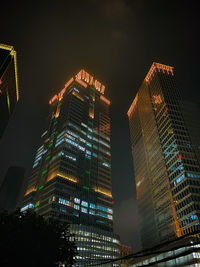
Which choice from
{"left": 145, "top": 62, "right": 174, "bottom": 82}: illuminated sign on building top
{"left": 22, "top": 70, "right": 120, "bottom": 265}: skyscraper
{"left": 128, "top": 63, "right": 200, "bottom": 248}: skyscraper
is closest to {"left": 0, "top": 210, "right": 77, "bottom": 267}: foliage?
{"left": 128, "top": 63, "right": 200, "bottom": 248}: skyscraper

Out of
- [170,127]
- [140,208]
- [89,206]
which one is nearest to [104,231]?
[89,206]

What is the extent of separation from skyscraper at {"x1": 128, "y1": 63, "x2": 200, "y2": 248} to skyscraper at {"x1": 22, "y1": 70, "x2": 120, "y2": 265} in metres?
24.5

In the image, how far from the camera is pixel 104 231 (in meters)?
114

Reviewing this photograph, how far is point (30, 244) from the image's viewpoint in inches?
1037

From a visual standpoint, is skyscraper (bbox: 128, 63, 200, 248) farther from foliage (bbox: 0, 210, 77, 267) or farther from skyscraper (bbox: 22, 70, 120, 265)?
foliage (bbox: 0, 210, 77, 267)

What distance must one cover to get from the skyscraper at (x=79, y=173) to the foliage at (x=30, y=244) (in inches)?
3005

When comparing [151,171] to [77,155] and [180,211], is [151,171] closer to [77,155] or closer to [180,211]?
[180,211]

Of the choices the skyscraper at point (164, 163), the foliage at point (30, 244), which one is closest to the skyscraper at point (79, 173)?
the skyscraper at point (164, 163)

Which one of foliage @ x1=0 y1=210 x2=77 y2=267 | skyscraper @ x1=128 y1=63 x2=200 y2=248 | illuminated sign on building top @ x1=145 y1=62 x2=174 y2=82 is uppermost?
illuminated sign on building top @ x1=145 y1=62 x2=174 y2=82

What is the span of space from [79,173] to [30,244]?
346ft

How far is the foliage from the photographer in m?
24.4

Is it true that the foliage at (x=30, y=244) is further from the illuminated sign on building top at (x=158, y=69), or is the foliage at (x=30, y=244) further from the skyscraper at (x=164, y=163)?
the illuminated sign on building top at (x=158, y=69)

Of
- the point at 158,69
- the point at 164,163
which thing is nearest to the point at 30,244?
the point at 164,163

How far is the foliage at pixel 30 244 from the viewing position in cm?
2439
